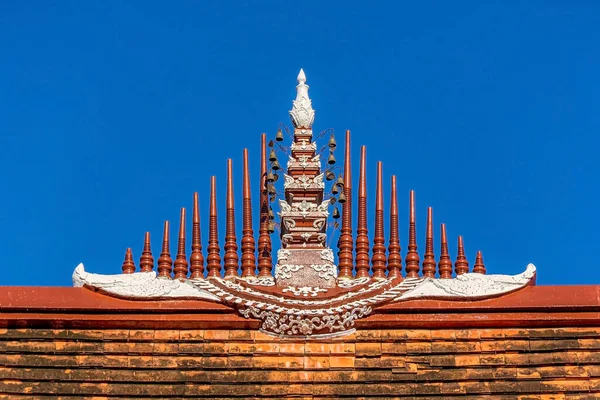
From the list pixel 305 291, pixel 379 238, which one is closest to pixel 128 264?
pixel 305 291

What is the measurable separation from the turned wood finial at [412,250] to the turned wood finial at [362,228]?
58 cm

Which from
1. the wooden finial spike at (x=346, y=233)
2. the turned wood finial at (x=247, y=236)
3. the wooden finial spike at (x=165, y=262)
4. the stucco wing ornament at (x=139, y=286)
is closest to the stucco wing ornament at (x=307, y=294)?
the stucco wing ornament at (x=139, y=286)

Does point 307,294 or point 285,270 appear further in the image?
point 285,270

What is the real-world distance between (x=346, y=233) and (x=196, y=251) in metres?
2.12

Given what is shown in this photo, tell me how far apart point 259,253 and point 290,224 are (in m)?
0.61

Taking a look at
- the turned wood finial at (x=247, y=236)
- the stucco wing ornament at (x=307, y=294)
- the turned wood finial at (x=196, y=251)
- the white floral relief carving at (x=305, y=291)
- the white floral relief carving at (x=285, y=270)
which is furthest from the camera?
the turned wood finial at (x=247, y=236)

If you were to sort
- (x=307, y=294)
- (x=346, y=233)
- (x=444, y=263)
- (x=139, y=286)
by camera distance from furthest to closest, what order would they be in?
(x=346, y=233)
(x=444, y=263)
(x=139, y=286)
(x=307, y=294)

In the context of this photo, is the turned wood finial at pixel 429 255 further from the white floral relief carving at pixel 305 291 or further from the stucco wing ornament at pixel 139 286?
the stucco wing ornament at pixel 139 286

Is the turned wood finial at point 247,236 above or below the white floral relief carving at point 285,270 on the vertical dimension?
above

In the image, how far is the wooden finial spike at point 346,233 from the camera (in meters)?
18.8

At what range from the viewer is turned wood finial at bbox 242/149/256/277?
18828 mm

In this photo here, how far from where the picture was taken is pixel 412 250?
18.9 m

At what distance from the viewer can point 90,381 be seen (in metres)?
17.7

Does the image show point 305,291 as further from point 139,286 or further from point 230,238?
point 139,286
